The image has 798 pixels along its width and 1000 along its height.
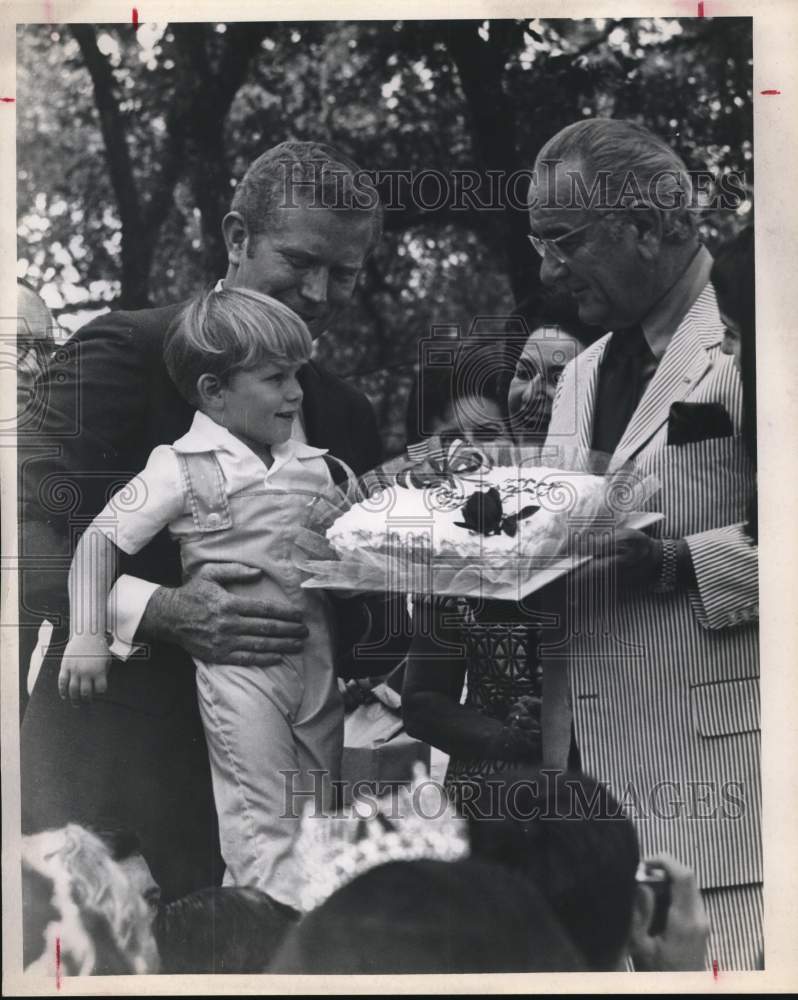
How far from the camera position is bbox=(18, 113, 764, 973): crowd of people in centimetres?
558

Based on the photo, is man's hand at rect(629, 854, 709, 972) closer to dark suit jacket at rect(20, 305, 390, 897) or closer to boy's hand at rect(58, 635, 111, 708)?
dark suit jacket at rect(20, 305, 390, 897)

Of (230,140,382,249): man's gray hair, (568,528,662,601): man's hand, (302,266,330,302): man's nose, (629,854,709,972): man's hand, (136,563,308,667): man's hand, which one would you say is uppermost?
(230,140,382,249): man's gray hair

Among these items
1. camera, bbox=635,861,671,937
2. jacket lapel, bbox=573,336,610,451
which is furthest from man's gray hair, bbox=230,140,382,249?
camera, bbox=635,861,671,937

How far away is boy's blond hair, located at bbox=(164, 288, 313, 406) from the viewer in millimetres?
5590

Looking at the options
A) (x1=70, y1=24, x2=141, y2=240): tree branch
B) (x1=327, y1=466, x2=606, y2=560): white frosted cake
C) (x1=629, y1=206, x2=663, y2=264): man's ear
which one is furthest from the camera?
(x1=70, y1=24, x2=141, y2=240): tree branch

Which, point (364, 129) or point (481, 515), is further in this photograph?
point (364, 129)

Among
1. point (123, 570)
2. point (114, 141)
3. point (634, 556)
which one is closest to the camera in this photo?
point (634, 556)

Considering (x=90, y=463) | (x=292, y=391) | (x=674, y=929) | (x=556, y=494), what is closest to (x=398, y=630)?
(x=556, y=494)

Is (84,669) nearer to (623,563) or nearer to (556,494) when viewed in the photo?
(556,494)

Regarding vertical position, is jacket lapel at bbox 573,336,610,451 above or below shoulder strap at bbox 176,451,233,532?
above

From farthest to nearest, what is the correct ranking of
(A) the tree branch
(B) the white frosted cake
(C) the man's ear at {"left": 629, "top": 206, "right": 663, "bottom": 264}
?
(A) the tree branch → (C) the man's ear at {"left": 629, "top": 206, "right": 663, "bottom": 264} → (B) the white frosted cake

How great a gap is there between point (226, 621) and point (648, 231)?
2342 mm

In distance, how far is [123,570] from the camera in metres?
5.65

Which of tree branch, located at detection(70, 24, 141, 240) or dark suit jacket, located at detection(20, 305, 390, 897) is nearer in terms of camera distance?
dark suit jacket, located at detection(20, 305, 390, 897)
